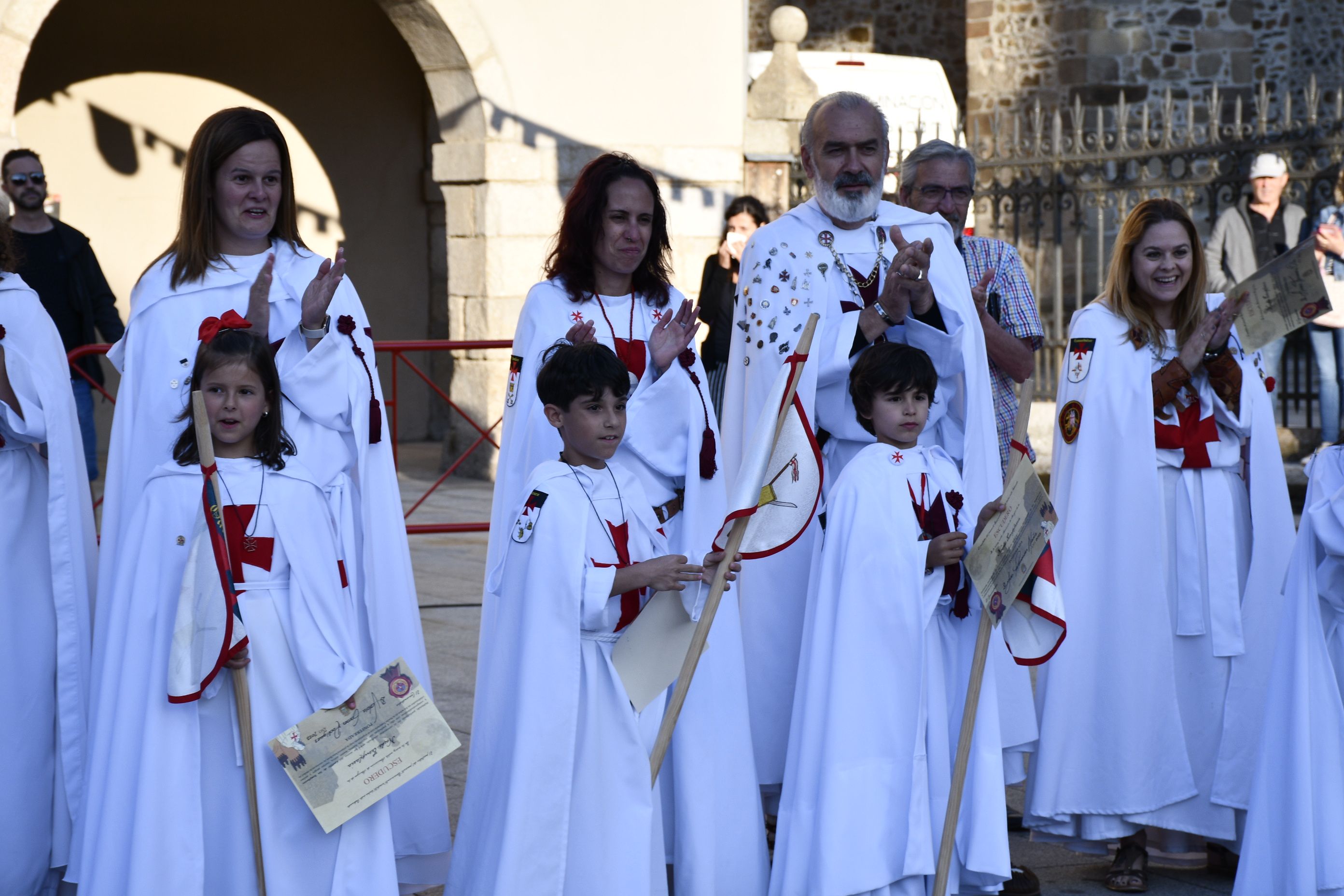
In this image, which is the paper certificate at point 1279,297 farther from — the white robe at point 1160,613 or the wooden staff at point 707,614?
the wooden staff at point 707,614

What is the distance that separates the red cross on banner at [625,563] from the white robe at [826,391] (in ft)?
2.44

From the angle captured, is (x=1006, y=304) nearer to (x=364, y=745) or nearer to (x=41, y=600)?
(x=364, y=745)

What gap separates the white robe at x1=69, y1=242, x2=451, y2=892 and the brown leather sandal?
5.58 feet

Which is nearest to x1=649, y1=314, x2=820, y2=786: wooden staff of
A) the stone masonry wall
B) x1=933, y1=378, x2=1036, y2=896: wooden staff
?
x1=933, y1=378, x2=1036, y2=896: wooden staff

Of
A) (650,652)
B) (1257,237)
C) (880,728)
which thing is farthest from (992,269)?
(1257,237)

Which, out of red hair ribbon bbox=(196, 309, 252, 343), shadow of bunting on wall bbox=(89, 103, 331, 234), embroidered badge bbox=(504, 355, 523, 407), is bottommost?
embroidered badge bbox=(504, 355, 523, 407)

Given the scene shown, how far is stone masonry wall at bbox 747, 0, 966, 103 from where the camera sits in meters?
24.3

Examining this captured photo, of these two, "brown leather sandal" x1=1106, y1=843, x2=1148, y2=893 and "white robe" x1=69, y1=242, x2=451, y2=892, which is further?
"brown leather sandal" x1=1106, y1=843, x2=1148, y2=893

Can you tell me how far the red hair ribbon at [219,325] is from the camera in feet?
11.7

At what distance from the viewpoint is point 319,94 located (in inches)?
549

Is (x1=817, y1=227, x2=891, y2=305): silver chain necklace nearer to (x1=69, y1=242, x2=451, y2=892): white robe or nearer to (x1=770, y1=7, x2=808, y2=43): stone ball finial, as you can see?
(x1=69, y1=242, x2=451, y2=892): white robe

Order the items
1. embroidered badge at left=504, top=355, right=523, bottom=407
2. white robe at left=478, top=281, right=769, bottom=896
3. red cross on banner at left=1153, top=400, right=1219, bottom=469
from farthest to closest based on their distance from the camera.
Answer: red cross on banner at left=1153, top=400, right=1219, bottom=469 < embroidered badge at left=504, top=355, right=523, bottom=407 < white robe at left=478, top=281, right=769, bottom=896

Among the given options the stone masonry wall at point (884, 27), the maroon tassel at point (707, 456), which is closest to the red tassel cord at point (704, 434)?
the maroon tassel at point (707, 456)

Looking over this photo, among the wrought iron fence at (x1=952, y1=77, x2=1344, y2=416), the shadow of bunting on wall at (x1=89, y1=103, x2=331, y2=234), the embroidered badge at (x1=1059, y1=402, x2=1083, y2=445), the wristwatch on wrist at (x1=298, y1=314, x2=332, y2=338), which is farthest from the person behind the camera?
the shadow of bunting on wall at (x1=89, y1=103, x2=331, y2=234)
